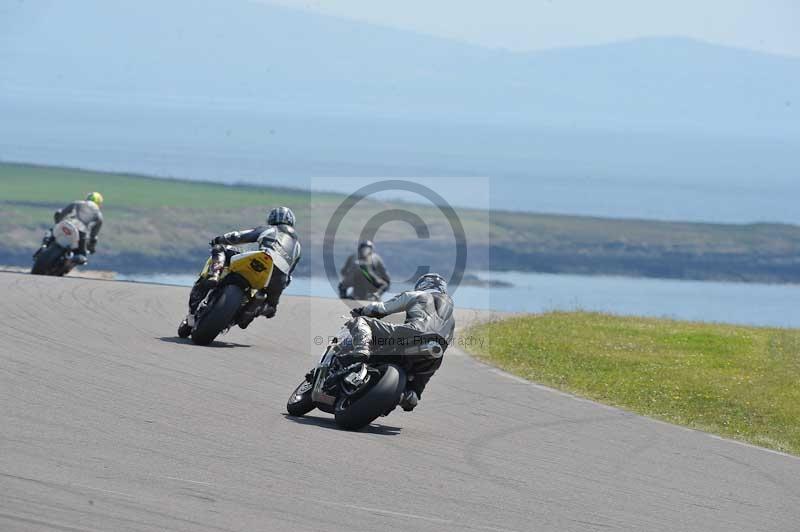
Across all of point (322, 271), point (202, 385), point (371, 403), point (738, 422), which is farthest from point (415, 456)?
point (322, 271)

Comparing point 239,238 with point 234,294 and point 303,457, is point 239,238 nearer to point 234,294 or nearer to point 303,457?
point 234,294

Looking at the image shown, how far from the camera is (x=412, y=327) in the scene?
38.5 ft

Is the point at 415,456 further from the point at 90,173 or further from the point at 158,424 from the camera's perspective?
the point at 90,173

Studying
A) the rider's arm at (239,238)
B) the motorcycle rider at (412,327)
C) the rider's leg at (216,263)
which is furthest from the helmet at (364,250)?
the motorcycle rider at (412,327)

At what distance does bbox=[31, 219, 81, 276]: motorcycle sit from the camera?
2542 cm

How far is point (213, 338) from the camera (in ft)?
54.6

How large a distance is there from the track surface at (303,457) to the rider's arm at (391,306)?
3.40 ft

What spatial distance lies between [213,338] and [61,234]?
9.77 metres

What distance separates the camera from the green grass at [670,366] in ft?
52.9

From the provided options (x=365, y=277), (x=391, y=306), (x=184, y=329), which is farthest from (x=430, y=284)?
(x=365, y=277)

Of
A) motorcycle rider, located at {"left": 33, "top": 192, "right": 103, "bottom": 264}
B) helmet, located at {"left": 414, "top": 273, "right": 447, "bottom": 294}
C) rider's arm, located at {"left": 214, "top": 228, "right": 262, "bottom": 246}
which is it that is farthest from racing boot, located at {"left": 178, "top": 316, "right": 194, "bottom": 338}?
motorcycle rider, located at {"left": 33, "top": 192, "right": 103, "bottom": 264}

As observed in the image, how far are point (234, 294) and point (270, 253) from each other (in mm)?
704

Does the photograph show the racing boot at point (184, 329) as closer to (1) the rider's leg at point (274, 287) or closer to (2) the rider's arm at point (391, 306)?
(1) the rider's leg at point (274, 287)

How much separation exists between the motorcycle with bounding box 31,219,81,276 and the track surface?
28.1 ft
